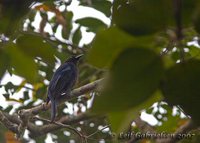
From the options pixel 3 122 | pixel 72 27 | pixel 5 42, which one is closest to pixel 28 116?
pixel 3 122

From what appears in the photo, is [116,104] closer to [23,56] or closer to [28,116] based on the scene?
[23,56]

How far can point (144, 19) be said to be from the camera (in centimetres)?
45

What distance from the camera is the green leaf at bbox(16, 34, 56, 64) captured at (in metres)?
0.52

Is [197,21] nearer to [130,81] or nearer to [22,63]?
[130,81]

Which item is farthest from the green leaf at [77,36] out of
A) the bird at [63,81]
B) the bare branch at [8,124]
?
the bird at [63,81]

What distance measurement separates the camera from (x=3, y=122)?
11.0 ft

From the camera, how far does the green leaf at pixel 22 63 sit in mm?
511

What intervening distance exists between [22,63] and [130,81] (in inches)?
5.7

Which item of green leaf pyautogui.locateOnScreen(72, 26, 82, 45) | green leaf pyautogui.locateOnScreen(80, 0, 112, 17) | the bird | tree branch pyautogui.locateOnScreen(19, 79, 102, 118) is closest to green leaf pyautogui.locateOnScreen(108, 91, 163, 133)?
green leaf pyautogui.locateOnScreen(80, 0, 112, 17)

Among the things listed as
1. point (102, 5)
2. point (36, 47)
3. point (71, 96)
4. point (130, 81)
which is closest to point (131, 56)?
point (130, 81)

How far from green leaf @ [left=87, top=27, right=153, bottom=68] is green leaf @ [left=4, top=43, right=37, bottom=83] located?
83 mm

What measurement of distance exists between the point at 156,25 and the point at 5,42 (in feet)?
Result: 0.64

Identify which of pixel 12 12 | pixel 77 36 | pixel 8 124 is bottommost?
pixel 12 12

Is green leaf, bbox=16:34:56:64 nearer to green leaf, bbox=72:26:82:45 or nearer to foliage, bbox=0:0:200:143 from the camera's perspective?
foliage, bbox=0:0:200:143
